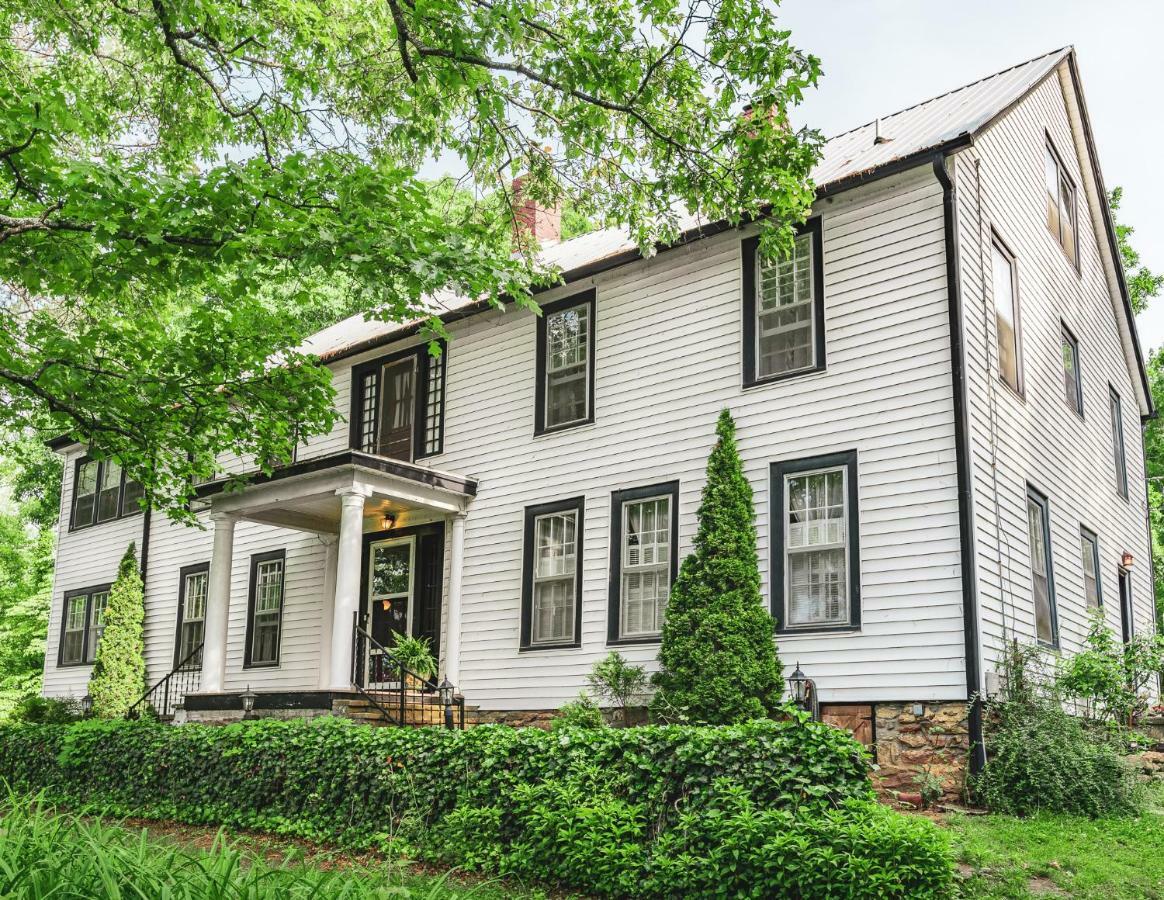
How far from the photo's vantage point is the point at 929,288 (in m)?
11.5

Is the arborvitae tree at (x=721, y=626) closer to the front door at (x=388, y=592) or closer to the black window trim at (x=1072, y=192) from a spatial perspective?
the front door at (x=388, y=592)

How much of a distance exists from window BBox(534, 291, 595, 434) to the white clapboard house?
4 cm

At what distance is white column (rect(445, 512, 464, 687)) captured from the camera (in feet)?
48.5

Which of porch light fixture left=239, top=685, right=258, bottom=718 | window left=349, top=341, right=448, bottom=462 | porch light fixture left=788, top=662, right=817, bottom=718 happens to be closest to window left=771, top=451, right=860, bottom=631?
porch light fixture left=788, top=662, right=817, bottom=718

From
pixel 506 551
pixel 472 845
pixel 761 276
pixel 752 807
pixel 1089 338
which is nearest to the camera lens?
pixel 752 807

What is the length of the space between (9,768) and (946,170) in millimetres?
13709

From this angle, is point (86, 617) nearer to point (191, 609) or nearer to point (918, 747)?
point (191, 609)

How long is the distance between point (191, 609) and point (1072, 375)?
14669 mm

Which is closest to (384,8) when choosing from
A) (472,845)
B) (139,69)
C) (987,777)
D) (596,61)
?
(139,69)

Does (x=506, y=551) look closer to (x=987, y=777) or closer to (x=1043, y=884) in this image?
(x=987, y=777)

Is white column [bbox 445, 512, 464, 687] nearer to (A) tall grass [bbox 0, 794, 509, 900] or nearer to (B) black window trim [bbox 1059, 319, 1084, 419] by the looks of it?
(B) black window trim [bbox 1059, 319, 1084, 419]

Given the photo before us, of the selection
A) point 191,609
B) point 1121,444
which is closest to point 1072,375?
point 1121,444

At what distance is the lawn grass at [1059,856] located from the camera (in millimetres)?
7297

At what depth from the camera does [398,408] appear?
55.1 ft
